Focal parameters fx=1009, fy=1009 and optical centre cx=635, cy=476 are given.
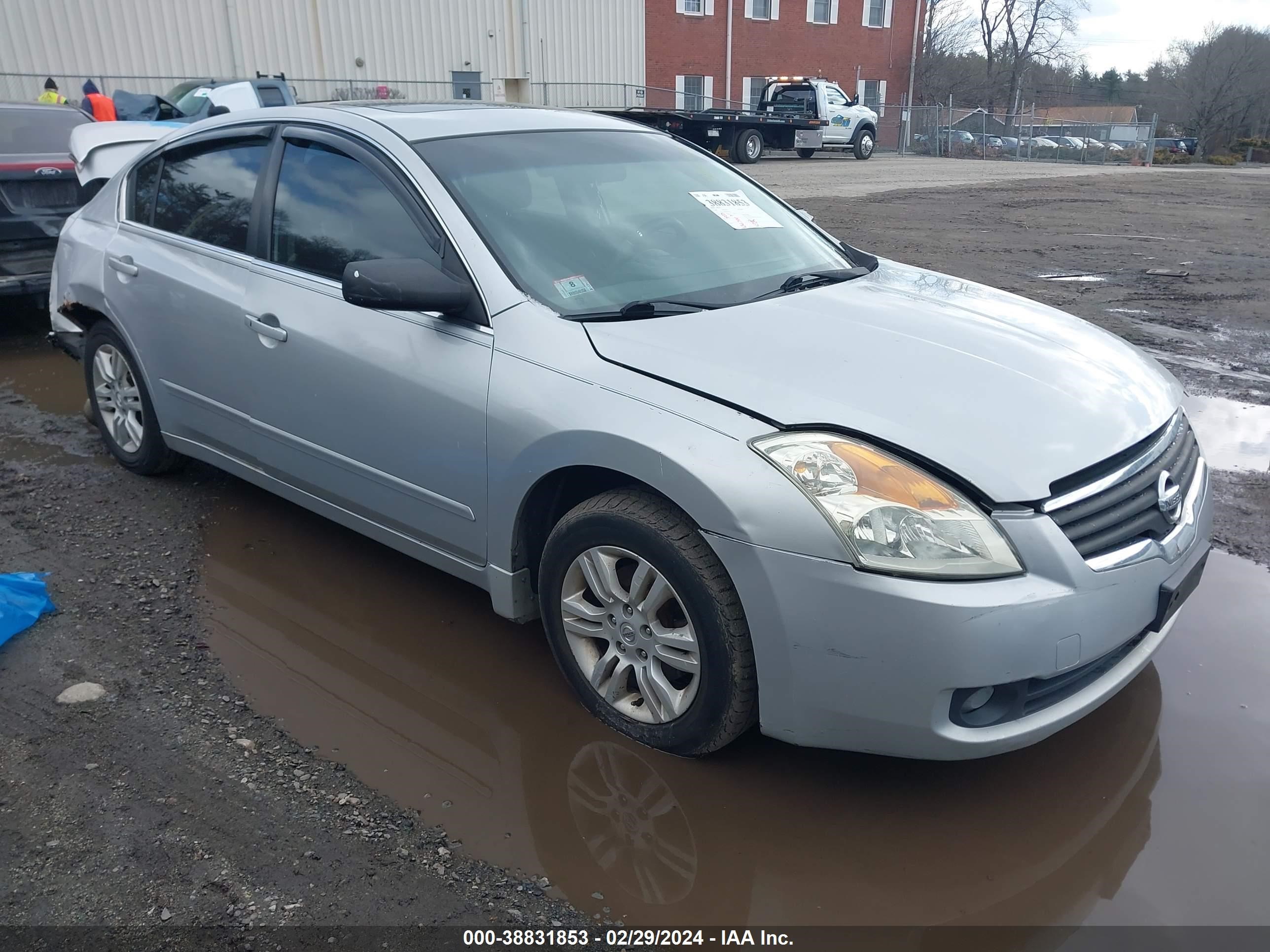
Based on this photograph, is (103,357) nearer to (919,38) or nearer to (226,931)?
(226,931)

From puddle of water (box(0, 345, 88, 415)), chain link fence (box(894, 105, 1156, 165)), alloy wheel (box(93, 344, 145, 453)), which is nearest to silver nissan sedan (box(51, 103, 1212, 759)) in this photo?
alloy wheel (box(93, 344, 145, 453))

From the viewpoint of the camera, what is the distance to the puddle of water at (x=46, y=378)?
19.9 ft

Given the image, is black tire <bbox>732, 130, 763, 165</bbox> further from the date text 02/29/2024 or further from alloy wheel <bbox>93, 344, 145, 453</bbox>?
the date text 02/29/2024

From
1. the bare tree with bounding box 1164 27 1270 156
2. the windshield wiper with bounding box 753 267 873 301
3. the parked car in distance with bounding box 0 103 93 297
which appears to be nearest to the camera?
the windshield wiper with bounding box 753 267 873 301

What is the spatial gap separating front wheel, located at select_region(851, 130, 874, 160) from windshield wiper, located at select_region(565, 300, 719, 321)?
32090 millimetres

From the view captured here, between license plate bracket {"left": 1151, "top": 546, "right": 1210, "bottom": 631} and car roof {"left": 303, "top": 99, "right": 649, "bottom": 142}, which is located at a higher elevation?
car roof {"left": 303, "top": 99, "right": 649, "bottom": 142}

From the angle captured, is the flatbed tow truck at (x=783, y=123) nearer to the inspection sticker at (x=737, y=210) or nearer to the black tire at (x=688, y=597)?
the inspection sticker at (x=737, y=210)

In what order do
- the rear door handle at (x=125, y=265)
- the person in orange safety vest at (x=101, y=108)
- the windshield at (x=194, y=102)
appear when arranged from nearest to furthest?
1. the rear door handle at (x=125, y=265)
2. the windshield at (x=194, y=102)
3. the person in orange safety vest at (x=101, y=108)

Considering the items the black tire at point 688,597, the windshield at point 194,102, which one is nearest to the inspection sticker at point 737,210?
the black tire at point 688,597

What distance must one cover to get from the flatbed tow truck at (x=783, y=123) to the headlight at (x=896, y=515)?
25.2m

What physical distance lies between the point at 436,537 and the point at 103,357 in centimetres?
247

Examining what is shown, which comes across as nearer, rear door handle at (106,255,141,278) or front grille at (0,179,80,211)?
rear door handle at (106,255,141,278)

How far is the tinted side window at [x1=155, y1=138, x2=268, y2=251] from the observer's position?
3.88 metres

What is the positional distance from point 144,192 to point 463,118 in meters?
1.73
